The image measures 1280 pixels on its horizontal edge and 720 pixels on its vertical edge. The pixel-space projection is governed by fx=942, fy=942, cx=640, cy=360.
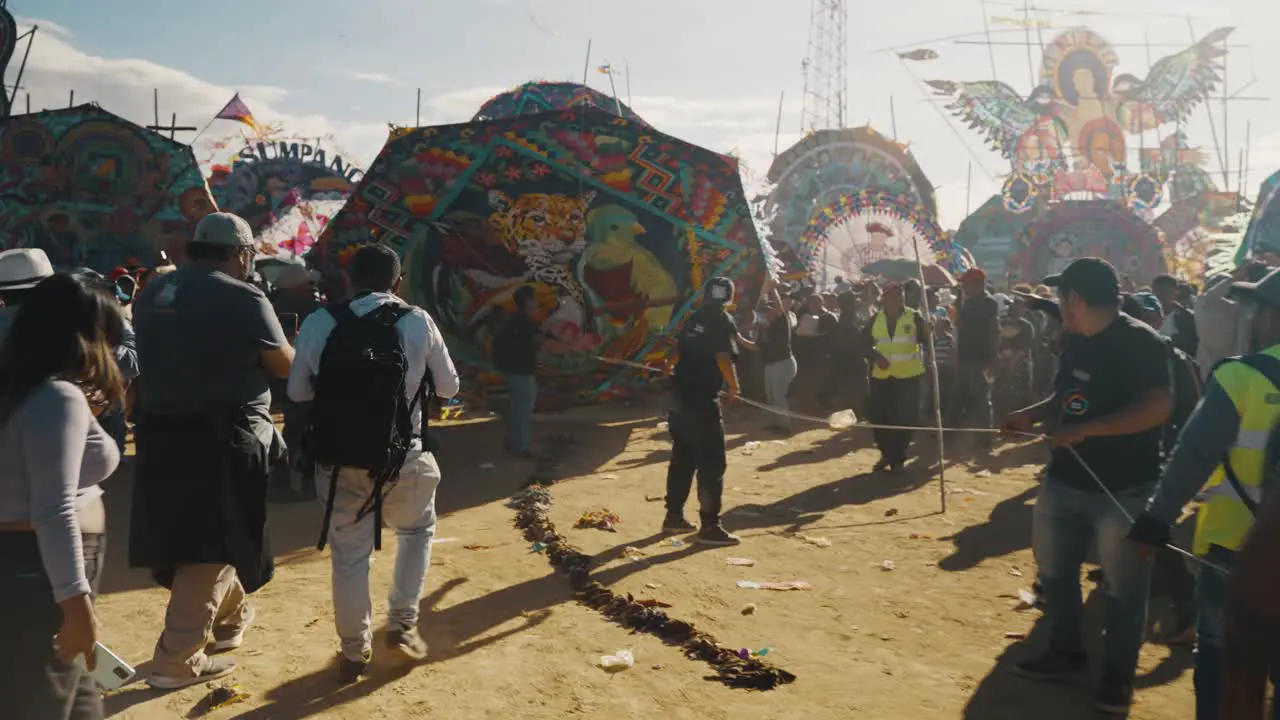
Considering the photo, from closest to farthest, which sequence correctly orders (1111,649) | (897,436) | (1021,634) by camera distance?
(1111,649) → (1021,634) → (897,436)

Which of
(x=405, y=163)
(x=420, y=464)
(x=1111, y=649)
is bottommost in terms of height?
(x=1111, y=649)

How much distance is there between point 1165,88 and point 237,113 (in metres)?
42.0

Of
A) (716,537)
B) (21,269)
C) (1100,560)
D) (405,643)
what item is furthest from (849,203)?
(21,269)

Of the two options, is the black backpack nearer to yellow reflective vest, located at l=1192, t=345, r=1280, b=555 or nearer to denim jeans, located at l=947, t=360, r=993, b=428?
yellow reflective vest, located at l=1192, t=345, r=1280, b=555

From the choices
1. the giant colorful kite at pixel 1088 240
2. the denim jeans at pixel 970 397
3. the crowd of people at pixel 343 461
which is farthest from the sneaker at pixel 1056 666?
the giant colorful kite at pixel 1088 240

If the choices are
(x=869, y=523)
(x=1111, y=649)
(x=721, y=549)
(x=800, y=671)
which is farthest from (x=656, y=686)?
(x=869, y=523)

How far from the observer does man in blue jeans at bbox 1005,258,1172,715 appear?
4270 mm

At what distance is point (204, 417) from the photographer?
Result: 4293 millimetres

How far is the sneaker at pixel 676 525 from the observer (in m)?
7.82

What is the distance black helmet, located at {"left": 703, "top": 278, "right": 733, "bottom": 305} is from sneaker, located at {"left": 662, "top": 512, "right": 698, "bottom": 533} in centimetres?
180

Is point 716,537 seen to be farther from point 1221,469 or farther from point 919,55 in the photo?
point 919,55

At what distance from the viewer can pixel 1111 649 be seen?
436cm

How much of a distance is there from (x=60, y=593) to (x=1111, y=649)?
4219mm

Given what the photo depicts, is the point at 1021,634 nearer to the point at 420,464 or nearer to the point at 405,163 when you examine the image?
the point at 420,464
